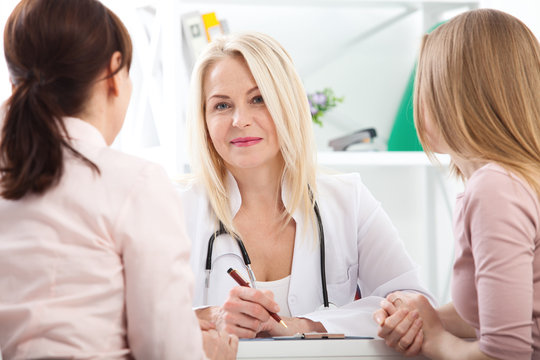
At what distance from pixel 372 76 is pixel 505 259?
213cm

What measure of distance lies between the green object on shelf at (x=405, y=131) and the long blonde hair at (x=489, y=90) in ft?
5.54

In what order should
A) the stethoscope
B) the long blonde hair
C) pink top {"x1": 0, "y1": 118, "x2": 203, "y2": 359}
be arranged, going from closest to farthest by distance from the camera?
Answer: pink top {"x1": 0, "y1": 118, "x2": 203, "y2": 359}, the long blonde hair, the stethoscope

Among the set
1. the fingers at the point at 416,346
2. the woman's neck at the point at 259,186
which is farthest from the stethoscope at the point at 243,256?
the fingers at the point at 416,346

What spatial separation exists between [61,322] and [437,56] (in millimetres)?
766

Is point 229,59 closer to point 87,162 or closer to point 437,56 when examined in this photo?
point 437,56

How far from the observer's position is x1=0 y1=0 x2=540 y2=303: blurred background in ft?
9.20

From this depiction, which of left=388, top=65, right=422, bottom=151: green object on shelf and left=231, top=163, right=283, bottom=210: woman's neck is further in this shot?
left=388, top=65, right=422, bottom=151: green object on shelf

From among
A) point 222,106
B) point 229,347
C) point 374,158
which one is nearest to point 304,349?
point 229,347

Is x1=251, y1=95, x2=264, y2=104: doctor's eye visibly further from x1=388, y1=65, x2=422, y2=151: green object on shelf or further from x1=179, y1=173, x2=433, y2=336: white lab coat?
x1=388, y1=65, x2=422, y2=151: green object on shelf

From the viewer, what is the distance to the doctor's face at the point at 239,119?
1.70m

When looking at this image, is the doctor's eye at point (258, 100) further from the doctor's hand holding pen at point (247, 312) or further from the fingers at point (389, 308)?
the fingers at point (389, 308)

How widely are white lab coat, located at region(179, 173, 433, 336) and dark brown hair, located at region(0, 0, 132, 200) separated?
0.80 m

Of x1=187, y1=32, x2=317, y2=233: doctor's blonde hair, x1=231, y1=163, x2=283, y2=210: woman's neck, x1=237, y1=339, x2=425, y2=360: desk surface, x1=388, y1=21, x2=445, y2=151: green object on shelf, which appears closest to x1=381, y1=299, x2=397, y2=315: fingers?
x1=237, y1=339, x2=425, y2=360: desk surface

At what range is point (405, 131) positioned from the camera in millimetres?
2857
